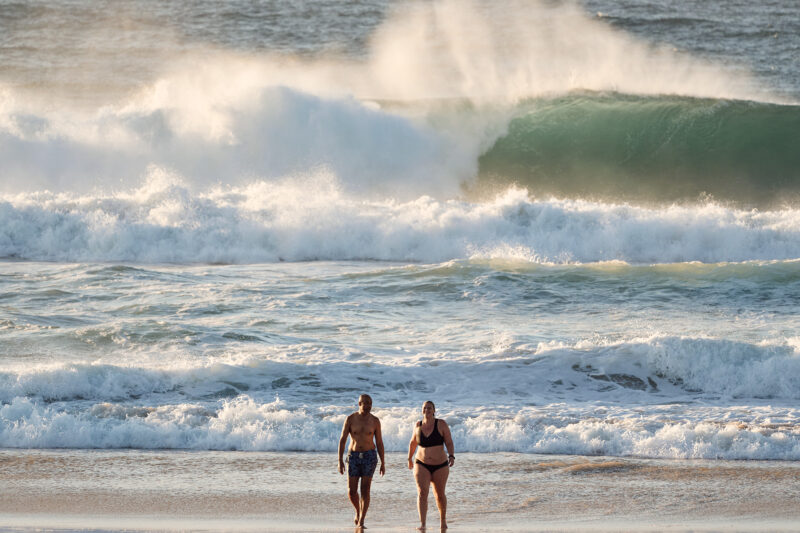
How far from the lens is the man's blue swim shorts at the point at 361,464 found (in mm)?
7117

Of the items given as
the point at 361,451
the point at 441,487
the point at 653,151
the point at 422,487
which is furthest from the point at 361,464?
the point at 653,151

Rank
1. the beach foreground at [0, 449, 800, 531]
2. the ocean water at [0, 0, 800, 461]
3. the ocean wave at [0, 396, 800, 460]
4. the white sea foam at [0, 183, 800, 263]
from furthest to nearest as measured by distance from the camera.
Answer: the white sea foam at [0, 183, 800, 263] < the ocean water at [0, 0, 800, 461] < the ocean wave at [0, 396, 800, 460] < the beach foreground at [0, 449, 800, 531]

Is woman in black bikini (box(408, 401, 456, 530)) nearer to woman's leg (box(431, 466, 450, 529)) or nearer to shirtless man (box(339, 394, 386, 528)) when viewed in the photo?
woman's leg (box(431, 466, 450, 529))

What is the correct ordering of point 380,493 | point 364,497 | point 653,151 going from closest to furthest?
1. point 364,497
2. point 380,493
3. point 653,151

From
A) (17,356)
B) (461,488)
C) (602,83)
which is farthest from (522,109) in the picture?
(461,488)

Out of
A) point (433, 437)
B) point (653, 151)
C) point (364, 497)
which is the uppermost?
point (653, 151)

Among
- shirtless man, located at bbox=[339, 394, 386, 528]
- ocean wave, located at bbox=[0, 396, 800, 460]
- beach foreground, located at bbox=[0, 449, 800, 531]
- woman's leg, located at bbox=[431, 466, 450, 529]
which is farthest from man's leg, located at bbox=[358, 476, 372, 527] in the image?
ocean wave, located at bbox=[0, 396, 800, 460]

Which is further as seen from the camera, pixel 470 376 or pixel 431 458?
pixel 470 376

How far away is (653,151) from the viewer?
24.5 meters

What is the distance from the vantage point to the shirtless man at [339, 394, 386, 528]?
709 cm

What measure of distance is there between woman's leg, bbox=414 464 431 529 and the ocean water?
2324 mm

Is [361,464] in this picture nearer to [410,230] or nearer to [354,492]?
[354,492]

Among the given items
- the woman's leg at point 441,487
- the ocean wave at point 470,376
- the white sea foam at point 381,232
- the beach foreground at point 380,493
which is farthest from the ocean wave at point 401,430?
the white sea foam at point 381,232

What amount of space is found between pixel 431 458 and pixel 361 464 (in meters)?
0.53
